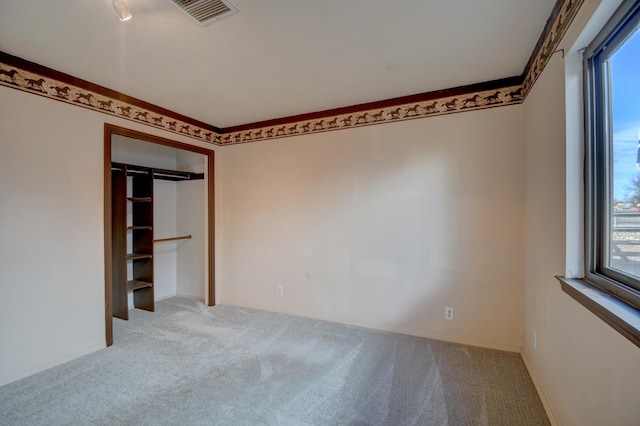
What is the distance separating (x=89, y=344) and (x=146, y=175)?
2.04 m

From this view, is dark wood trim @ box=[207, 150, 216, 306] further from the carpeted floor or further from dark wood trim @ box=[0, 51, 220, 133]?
the carpeted floor

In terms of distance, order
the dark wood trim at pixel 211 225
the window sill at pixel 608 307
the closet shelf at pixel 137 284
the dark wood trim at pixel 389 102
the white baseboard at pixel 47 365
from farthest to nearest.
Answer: the dark wood trim at pixel 211 225 → the closet shelf at pixel 137 284 → the dark wood trim at pixel 389 102 → the white baseboard at pixel 47 365 → the window sill at pixel 608 307

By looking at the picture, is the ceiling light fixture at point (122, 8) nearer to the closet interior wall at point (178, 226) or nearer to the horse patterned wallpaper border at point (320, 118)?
the horse patterned wallpaper border at point (320, 118)

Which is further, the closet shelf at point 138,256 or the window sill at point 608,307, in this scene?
the closet shelf at point 138,256

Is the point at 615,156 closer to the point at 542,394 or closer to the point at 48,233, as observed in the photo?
the point at 542,394

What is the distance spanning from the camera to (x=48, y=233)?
229cm

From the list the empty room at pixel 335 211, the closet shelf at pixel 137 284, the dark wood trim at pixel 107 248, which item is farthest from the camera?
the closet shelf at pixel 137 284

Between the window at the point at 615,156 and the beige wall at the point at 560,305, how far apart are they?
0.24 ft

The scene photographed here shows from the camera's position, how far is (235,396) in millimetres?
1913

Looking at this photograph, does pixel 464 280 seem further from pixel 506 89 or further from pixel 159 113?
pixel 159 113

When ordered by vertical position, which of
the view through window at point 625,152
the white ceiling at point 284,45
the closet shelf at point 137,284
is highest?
the white ceiling at point 284,45

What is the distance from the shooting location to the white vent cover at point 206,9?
1525mm

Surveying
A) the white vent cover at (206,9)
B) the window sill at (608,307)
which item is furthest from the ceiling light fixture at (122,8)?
the window sill at (608,307)

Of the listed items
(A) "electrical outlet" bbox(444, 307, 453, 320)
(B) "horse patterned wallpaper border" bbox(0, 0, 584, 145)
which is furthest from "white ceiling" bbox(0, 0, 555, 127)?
(A) "electrical outlet" bbox(444, 307, 453, 320)
